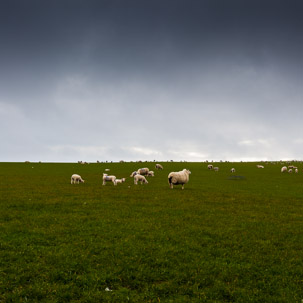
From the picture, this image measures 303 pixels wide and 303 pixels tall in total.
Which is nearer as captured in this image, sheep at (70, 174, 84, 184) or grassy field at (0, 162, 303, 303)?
grassy field at (0, 162, 303, 303)

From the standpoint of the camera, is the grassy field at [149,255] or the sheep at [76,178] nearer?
the grassy field at [149,255]

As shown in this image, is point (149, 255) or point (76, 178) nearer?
point (149, 255)

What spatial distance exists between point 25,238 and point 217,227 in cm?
983

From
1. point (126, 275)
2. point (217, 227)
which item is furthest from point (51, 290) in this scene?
point (217, 227)

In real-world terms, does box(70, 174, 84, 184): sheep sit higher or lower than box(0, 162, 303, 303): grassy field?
higher

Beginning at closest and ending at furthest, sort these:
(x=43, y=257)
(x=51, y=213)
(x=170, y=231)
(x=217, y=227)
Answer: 1. (x=43, y=257)
2. (x=170, y=231)
3. (x=217, y=227)
4. (x=51, y=213)

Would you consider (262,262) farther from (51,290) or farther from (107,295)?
(51,290)

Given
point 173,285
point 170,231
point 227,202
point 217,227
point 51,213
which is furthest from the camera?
point 227,202

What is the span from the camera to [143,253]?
32.8 feet

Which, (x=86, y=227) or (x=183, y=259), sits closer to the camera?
(x=183, y=259)

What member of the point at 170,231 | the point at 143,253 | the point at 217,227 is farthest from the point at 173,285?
the point at 217,227

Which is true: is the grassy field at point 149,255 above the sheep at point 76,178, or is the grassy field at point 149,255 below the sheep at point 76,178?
below

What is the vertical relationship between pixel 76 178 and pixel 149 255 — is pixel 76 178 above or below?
above

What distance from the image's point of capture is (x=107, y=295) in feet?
23.6
